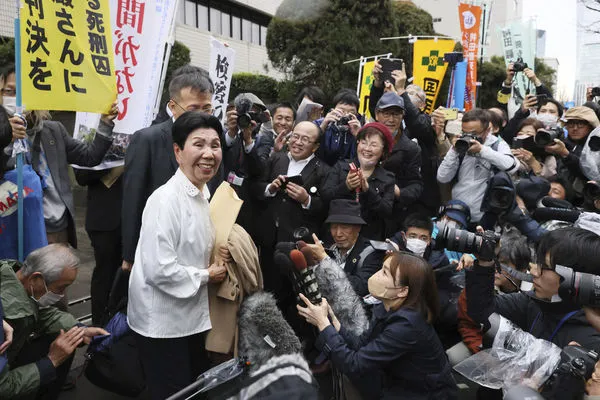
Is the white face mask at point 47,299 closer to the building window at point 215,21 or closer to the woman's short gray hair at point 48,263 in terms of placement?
the woman's short gray hair at point 48,263

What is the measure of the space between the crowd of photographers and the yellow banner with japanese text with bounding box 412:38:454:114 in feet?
5.57

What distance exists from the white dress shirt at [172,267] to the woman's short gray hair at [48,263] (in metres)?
0.66

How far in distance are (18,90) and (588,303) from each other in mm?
3310

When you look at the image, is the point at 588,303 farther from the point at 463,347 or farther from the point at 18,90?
the point at 18,90

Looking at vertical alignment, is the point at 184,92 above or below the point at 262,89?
below

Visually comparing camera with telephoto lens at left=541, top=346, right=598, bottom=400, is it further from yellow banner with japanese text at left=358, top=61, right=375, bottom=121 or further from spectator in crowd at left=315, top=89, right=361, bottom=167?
yellow banner with japanese text at left=358, top=61, right=375, bottom=121

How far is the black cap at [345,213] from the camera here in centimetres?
351

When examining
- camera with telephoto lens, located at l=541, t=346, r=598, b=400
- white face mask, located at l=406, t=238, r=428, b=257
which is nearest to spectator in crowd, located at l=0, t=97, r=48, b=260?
white face mask, located at l=406, t=238, r=428, b=257

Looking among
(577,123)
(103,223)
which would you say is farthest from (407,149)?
(103,223)

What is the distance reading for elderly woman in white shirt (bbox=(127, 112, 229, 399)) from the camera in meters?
2.25

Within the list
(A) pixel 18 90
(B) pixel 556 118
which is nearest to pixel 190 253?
(A) pixel 18 90

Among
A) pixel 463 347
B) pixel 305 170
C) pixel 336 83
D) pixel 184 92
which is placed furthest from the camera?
pixel 336 83

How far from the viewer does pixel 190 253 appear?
236 cm

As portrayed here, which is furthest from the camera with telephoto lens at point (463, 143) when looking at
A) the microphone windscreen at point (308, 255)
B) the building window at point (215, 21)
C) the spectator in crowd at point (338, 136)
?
the building window at point (215, 21)
